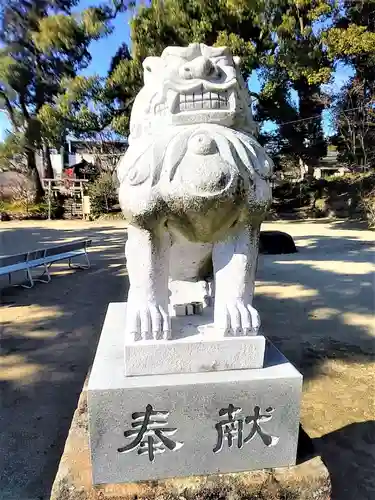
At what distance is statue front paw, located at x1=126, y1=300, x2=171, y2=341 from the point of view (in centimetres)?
125

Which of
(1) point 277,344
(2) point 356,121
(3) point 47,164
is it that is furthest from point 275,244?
(3) point 47,164

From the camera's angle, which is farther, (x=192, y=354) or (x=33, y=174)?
(x=33, y=174)

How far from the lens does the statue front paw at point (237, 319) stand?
4.18ft

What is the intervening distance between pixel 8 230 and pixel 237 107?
11132 millimetres

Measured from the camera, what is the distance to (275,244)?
6.84 meters

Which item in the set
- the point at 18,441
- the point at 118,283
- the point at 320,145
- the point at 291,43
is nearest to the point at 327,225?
the point at 320,145

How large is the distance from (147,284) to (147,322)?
0.12 meters

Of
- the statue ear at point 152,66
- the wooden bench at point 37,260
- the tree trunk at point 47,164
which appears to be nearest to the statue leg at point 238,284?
the statue ear at point 152,66

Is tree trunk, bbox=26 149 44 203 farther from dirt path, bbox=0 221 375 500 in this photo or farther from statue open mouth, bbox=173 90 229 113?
statue open mouth, bbox=173 90 229 113

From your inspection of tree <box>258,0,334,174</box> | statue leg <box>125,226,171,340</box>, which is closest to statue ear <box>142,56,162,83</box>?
statue leg <box>125,226,171,340</box>

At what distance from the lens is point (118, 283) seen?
4945mm

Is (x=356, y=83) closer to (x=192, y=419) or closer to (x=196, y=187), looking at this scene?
(x=196, y=187)

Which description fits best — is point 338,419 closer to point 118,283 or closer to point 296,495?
point 296,495

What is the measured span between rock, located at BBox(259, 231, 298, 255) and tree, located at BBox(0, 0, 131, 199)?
775cm
